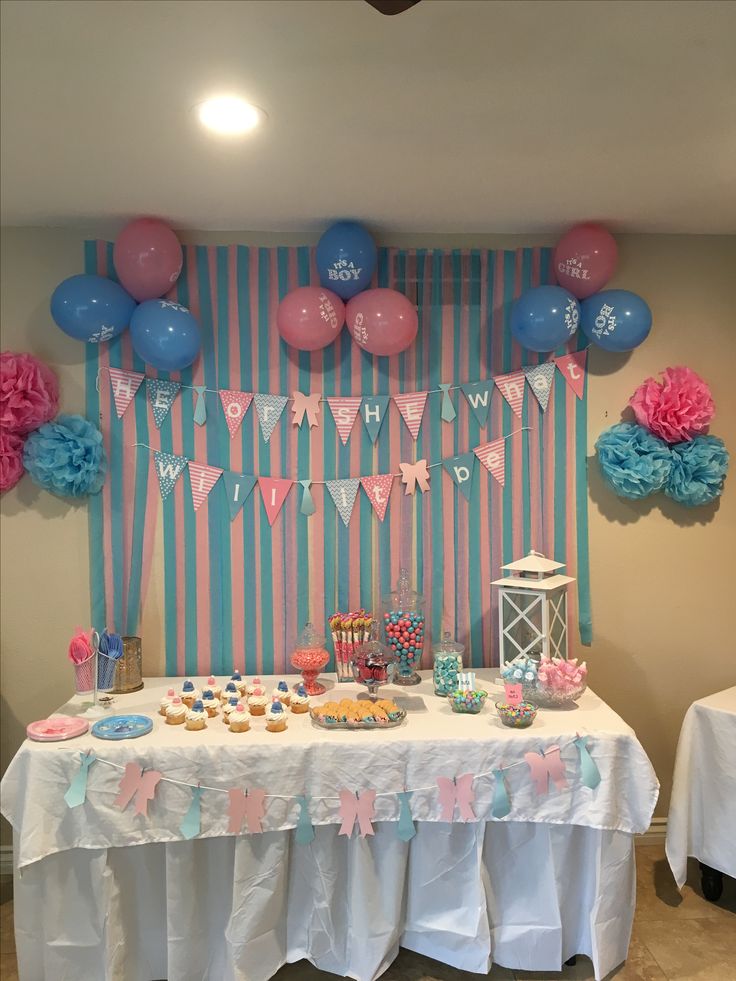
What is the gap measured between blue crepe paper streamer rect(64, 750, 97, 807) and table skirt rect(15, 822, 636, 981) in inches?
7.7

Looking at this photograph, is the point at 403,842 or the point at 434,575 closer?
the point at 403,842

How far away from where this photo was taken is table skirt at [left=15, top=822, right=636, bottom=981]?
2.21m

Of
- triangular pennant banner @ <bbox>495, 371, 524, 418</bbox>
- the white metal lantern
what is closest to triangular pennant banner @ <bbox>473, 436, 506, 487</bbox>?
triangular pennant banner @ <bbox>495, 371, 524, 418</bbox>

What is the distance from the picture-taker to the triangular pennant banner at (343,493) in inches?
111

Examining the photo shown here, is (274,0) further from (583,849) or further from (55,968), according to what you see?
(55,968)

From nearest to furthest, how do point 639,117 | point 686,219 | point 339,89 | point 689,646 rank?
point 339,89
point 639,117
point 686,219
point 689,646

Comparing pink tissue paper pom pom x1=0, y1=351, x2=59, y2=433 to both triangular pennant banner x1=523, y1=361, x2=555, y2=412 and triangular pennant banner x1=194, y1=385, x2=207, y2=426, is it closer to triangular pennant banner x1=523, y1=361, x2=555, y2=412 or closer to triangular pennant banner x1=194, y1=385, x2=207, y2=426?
triangular pennant banner x1=194, y1=385, x2=207, y2=426

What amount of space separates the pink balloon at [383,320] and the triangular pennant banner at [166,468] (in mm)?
779

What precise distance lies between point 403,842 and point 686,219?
228 cm

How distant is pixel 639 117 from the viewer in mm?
1945

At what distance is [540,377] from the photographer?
2867 millimetres

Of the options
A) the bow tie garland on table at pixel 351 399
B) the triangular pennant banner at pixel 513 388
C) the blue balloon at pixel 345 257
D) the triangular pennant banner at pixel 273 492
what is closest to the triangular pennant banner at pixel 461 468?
the bow tie garland on table at pixel 351 399

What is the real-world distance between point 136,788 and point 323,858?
0.58m

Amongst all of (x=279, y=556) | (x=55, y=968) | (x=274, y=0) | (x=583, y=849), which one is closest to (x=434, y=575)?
(x=279, y=556)
